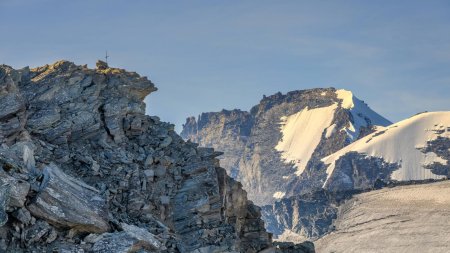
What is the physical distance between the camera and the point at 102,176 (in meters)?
37.3

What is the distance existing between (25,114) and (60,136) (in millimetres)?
Result: 1925

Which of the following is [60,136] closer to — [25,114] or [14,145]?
[25,114]

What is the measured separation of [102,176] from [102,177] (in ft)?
0.14

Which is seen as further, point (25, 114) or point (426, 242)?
point (426, 242)

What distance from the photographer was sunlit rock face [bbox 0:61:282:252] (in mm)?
30438

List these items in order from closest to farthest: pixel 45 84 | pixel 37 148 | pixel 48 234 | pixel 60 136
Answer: pixel 48 234 → pixel 37 148 → pixel 60 136 → pixel 45 84

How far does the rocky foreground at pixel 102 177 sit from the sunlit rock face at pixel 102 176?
0.05m

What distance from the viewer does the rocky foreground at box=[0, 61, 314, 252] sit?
99.9 ft

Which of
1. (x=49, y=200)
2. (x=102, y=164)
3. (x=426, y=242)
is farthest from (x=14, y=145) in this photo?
(x=426, y=242)

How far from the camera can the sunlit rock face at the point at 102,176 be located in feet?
99.9

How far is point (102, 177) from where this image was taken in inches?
1470

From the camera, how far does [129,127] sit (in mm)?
43344

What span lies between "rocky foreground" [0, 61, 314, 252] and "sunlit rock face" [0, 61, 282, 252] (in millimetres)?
47

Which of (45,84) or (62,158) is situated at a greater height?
(45,84)
